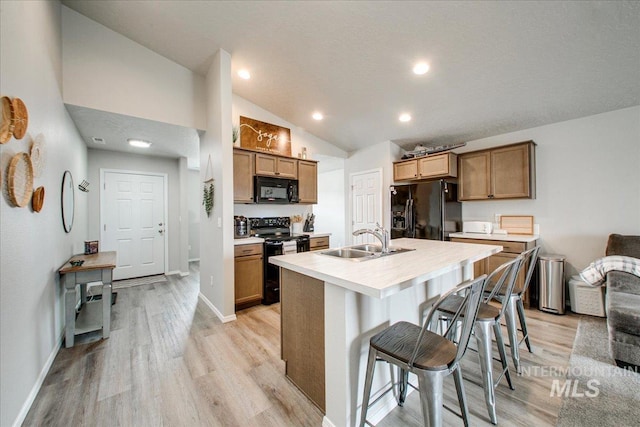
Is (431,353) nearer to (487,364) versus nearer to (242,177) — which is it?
(487,364)

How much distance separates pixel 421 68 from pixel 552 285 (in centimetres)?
301

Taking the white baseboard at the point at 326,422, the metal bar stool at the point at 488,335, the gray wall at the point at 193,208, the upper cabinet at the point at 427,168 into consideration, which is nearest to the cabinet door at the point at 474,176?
the upper cabinet at the point at 427,168

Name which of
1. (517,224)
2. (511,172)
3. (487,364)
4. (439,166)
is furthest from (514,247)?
(487,364)

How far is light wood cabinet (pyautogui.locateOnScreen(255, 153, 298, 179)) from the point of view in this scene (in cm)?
372

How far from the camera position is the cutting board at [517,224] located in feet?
12.0

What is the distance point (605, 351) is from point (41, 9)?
5.52m

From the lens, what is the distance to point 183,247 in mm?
5113

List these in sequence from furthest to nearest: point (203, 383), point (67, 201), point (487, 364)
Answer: point (67, 201), point (203, 383), point (487, 364)

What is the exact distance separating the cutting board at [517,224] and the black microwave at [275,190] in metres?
3.25

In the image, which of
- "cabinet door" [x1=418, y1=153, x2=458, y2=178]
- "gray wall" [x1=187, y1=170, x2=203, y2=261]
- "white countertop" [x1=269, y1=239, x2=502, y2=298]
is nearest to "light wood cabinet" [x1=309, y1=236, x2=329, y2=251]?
"cabinet door" [x1=418, y1=153, x2=458, y2=178]

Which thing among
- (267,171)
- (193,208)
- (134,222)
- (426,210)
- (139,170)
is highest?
(139,170)

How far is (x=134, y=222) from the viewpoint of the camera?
4723 millimetres

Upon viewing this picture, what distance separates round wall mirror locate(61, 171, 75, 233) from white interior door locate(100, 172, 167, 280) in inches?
62.9

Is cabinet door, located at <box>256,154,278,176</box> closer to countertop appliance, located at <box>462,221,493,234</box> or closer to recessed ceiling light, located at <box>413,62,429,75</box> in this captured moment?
recessed ceiling light, located at <box>413,62,429,75</box>
